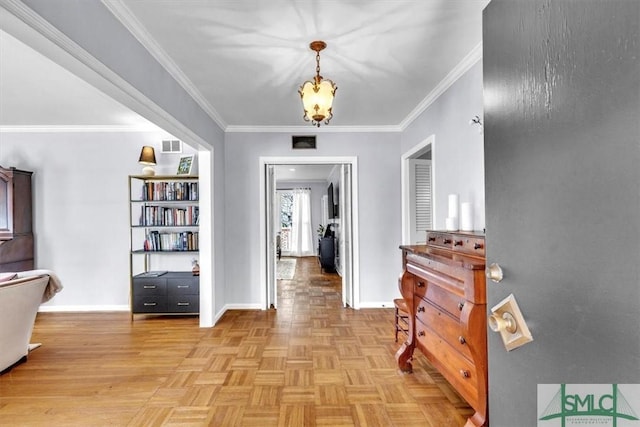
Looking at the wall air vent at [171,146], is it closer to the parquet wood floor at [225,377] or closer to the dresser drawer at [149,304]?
the dresser drawer at [149,304]

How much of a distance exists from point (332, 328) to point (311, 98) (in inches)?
96.2

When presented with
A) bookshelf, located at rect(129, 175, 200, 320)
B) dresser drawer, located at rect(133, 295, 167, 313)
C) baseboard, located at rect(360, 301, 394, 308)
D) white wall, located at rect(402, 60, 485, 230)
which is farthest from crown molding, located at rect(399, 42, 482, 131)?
dresser drawer, located at rect(133, 295, 167, 313)

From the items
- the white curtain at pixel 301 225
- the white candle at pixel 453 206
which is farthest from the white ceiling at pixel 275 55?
the white curtain at pixel 301 225

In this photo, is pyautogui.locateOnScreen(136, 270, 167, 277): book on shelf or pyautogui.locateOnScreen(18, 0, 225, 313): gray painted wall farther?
pyautogui.locateOnScreen(136, 270, 167, 277): book on shelf

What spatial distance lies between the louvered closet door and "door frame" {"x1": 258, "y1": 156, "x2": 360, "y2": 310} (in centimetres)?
72

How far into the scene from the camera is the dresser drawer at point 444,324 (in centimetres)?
181

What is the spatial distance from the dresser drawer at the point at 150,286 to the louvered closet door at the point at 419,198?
124 inches

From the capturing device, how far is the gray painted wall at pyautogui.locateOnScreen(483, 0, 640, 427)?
0.53m

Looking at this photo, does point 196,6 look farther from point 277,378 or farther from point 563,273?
point 277,378

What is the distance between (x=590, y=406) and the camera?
598mm

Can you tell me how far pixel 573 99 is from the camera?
63 cm

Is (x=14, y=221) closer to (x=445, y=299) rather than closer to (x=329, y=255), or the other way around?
(x=445, y=299)

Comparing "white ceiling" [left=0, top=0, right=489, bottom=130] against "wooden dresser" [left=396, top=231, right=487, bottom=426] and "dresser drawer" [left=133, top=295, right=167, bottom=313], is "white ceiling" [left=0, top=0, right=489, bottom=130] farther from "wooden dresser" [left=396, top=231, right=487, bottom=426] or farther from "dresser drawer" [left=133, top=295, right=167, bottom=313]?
"dresser drawer" [left=133, top=295, right=167, bottom=313]

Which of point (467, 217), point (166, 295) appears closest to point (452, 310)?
point (467, 217)
